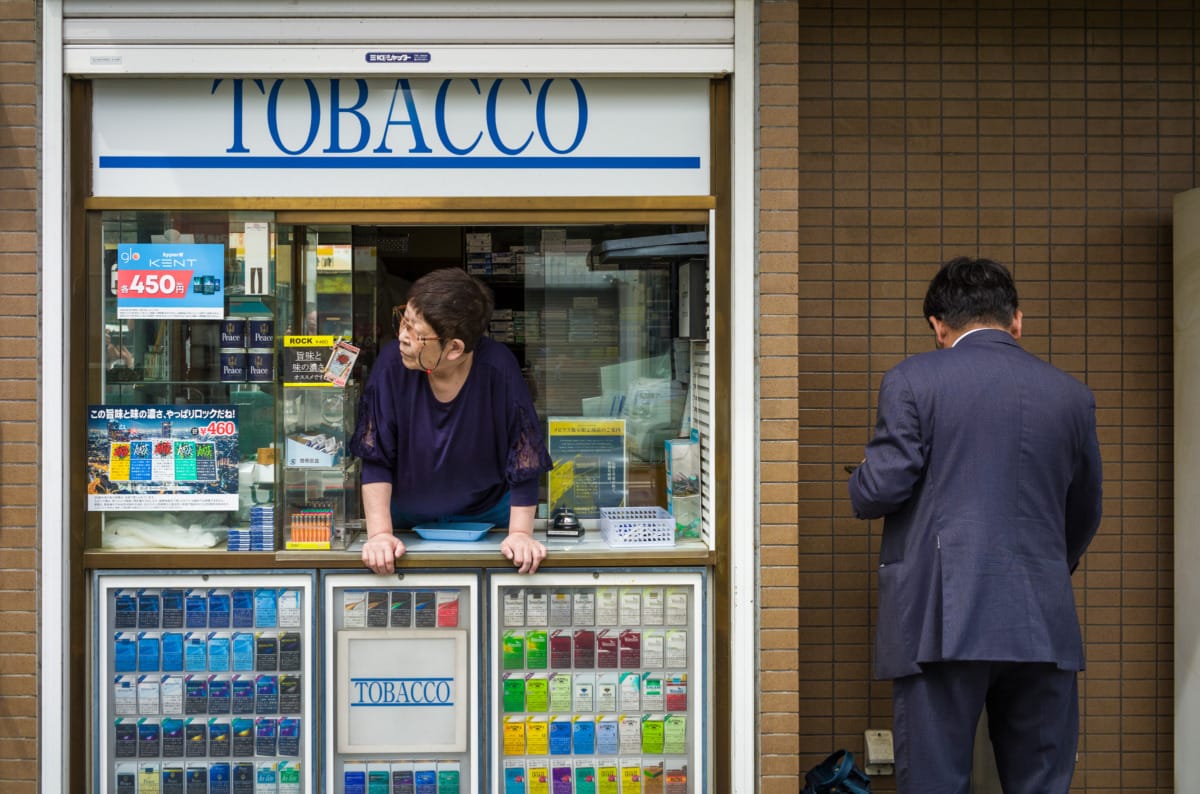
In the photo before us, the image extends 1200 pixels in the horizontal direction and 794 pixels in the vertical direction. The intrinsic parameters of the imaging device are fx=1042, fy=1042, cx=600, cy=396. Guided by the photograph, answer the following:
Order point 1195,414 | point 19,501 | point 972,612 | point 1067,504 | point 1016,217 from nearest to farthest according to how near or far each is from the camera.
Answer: point 972,612 → point 1067,504 → point 19,501 → point 1195,414 → point 1016,217

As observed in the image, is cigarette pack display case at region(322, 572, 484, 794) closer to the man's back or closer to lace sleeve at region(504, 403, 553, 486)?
lace sleeve at region(504, 403, 553, 486)

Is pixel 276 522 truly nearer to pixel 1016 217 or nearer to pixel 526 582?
pixel 526 582

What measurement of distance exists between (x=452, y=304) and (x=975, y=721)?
2.24 meters

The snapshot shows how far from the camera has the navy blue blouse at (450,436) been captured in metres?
3.87

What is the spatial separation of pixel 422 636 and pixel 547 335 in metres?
1.39

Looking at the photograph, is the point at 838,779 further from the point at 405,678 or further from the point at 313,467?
the point at 313,467

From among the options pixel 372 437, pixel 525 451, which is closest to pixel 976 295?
pixel 525 451

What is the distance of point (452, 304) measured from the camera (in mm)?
3732

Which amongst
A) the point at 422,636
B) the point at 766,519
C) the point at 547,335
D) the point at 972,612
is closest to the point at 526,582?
the point at 422,636

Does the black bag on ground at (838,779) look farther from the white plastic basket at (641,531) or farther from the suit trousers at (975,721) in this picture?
the white plastic basket at (641,531)

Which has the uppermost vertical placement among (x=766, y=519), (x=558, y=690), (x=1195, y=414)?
(x=1195, y=414)

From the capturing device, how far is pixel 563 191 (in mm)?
3762

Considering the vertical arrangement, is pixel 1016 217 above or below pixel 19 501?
above

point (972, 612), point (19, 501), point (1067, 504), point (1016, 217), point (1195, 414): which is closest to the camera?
point (972, 612)
